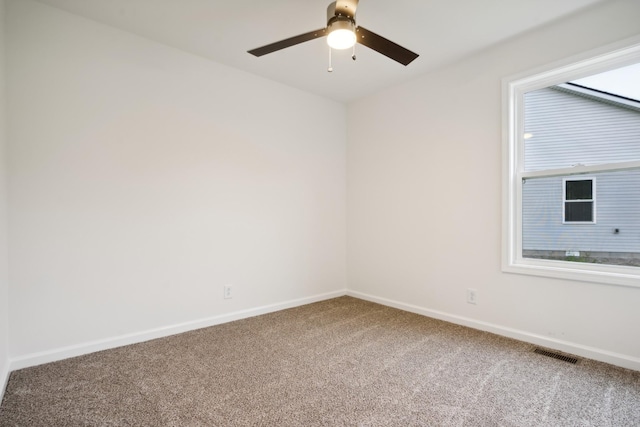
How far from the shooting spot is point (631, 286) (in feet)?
7.06

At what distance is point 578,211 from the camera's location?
2518 millimetres

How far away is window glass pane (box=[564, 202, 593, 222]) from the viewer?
2469mm

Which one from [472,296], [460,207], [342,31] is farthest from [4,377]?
[460,207]

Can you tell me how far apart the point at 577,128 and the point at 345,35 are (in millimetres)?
2064

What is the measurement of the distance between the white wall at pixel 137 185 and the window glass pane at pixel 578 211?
8.16 feet

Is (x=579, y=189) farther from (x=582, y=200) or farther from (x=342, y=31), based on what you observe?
(x=342, y=31)

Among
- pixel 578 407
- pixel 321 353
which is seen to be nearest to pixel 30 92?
pixel 321 353

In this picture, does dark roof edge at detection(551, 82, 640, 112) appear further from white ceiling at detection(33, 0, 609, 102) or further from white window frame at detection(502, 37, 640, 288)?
white ceiling at detection(33, 0, 609, 102)

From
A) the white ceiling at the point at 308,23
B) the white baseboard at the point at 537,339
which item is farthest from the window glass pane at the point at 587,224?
the white ceiling at the point at 308,23

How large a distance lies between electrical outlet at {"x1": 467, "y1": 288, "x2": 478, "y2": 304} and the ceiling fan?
83.1 inches

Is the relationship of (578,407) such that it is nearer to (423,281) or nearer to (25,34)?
(423,281)

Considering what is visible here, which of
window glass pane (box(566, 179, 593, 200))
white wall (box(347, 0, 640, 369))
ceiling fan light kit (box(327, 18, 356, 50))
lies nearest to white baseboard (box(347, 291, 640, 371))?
white wall (box(347, 0, 640, 369))

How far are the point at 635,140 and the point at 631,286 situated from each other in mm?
1035

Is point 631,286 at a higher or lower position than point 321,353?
higher
